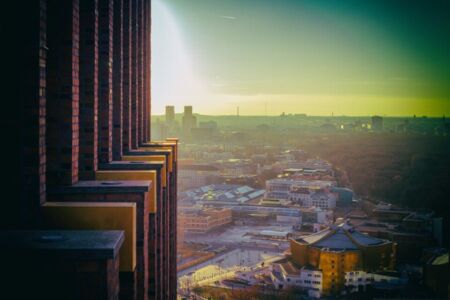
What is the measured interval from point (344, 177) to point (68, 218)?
243 feet

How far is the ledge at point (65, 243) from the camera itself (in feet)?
11.7

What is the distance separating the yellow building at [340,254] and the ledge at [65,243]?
93.9 ft

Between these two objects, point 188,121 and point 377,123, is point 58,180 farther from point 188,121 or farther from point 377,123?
point 377,123

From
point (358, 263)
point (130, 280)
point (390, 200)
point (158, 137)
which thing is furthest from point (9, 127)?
point (158, 137)

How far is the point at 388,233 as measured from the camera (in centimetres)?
4056

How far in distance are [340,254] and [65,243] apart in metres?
31.5

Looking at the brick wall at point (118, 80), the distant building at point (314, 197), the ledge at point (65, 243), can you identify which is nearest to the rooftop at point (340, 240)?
the distant building at point (314, 197)

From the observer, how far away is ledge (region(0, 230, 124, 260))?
3553 millimetres

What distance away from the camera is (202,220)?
48.1 m

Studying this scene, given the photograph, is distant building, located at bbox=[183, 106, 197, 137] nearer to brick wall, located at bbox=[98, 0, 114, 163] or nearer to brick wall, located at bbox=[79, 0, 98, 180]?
brick wall, located at bbox=[98, 0, 114, 163]

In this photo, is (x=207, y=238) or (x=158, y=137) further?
(x=158, y=137)

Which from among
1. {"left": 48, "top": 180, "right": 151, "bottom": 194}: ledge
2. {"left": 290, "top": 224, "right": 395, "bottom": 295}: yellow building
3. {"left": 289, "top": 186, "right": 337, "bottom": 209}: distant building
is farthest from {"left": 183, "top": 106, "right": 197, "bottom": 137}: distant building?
{"left": 48, "top": 180, "right": 151, "bottom": 194}: ledge

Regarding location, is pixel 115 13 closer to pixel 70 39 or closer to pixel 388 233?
pixel 70 39

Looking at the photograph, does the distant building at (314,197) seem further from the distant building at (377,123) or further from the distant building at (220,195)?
the distant building at (377,123)
